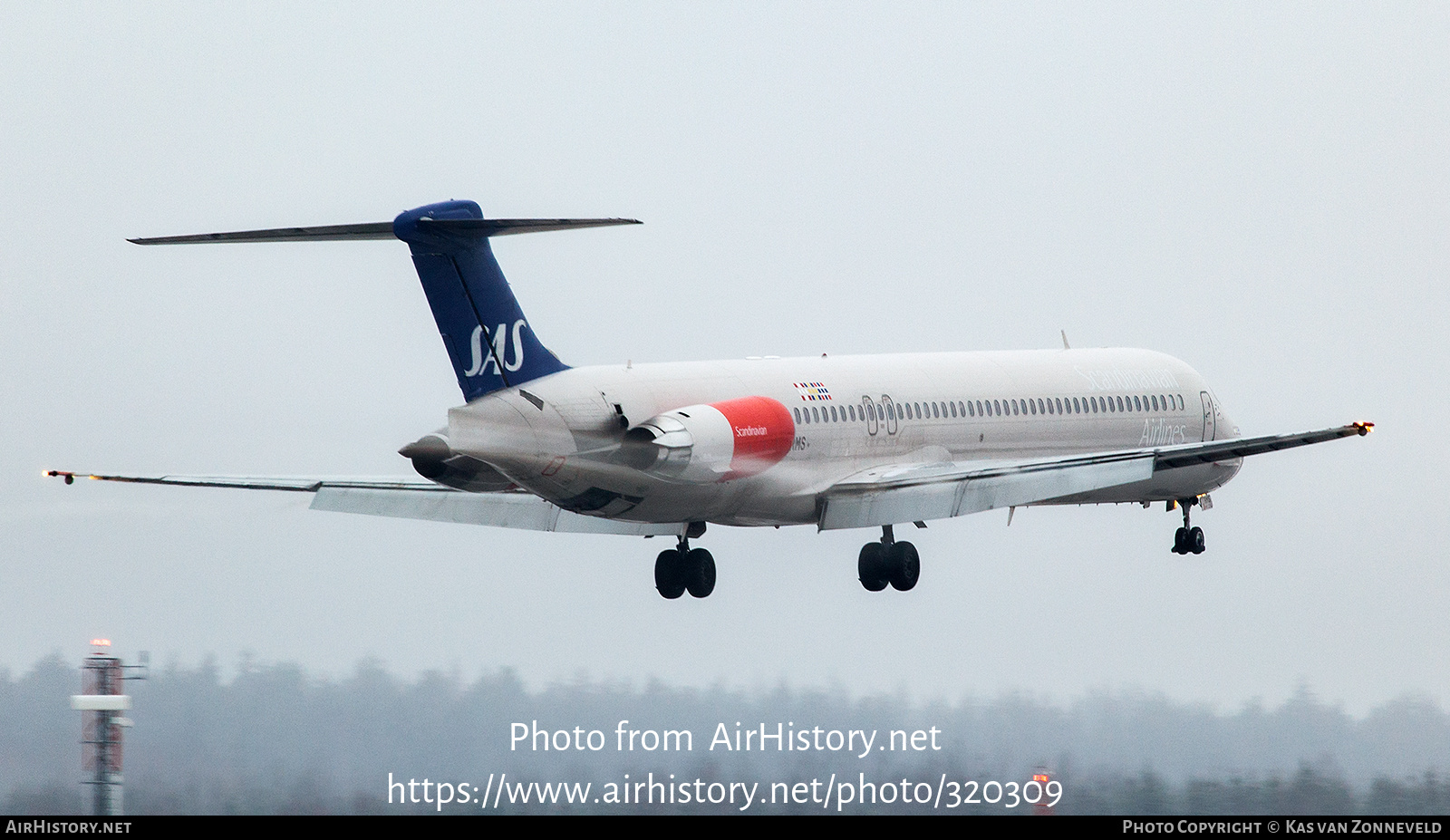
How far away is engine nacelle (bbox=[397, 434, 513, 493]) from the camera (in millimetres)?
38969

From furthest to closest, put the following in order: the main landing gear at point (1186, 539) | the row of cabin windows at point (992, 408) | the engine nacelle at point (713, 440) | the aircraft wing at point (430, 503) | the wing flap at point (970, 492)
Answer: the main landing gear at point (1186, 539)
the row of cabin windows at point (992, 408)
the aircraft wing at point (430, 503)
the wing flap at point (970, 492)
the engine nacelle at point (713, 440)

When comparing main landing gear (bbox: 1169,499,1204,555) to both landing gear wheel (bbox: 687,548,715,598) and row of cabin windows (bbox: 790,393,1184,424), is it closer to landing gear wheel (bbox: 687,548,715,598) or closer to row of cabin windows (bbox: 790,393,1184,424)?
row of cabin windows (bbox: 790,393,1184,424)

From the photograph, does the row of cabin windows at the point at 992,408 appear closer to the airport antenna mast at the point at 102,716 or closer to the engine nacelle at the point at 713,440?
the engine nacelle at the point at 713,440

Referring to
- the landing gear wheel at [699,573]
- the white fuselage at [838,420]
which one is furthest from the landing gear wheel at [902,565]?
the landing gear wheel at [699,573]

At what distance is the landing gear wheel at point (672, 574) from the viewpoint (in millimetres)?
47000

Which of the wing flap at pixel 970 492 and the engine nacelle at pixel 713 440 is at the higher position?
the engine nacelle at pixel 713 440

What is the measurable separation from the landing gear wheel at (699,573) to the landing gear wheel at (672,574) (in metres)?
0.05

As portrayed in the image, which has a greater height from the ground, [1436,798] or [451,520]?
[451,520]

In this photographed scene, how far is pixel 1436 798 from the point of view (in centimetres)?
4803

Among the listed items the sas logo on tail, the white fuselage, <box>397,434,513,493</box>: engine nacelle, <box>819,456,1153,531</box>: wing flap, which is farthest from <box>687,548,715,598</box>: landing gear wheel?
the sas logo on tail
